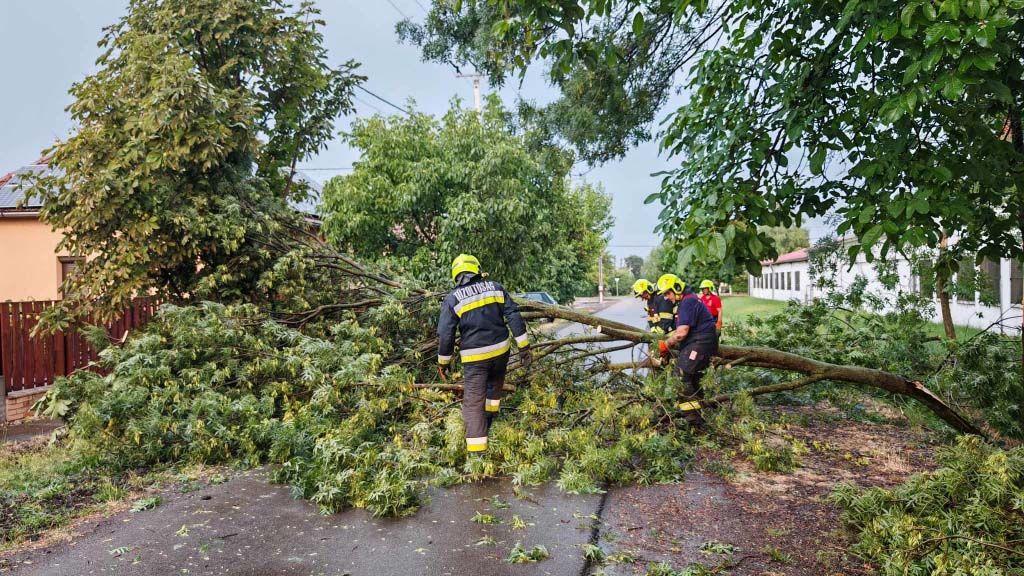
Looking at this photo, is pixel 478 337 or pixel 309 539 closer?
pixel 309 539

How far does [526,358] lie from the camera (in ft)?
21.2

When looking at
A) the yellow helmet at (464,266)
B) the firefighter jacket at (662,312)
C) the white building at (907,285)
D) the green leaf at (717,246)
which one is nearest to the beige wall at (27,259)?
the yellow helmet at (464,266)

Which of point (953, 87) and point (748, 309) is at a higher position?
point (953, 87)

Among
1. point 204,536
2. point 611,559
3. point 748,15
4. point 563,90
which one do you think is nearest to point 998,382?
point 748,15

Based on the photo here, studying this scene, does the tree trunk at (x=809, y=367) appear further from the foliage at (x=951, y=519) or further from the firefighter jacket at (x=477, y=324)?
the foliage at (x=951, y=519)

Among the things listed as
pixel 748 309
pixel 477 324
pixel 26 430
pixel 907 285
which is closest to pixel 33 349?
pixel 26 430

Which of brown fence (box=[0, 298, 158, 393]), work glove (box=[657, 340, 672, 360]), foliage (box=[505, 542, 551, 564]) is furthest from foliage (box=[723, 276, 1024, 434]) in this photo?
brown fence (box=[0, 298, 158, 393])

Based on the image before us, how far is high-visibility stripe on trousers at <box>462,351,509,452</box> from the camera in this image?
513cm

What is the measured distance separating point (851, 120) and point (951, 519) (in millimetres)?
2445

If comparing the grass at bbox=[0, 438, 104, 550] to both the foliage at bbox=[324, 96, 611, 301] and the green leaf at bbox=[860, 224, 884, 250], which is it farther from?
the foliage at bbox=[324, 96, 611, 301]

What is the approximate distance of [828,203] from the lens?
14.6ft

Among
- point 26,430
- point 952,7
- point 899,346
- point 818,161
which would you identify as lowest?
point 26,430

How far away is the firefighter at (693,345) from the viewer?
604cm

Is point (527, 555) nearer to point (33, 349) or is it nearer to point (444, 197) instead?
point (33, 349)
